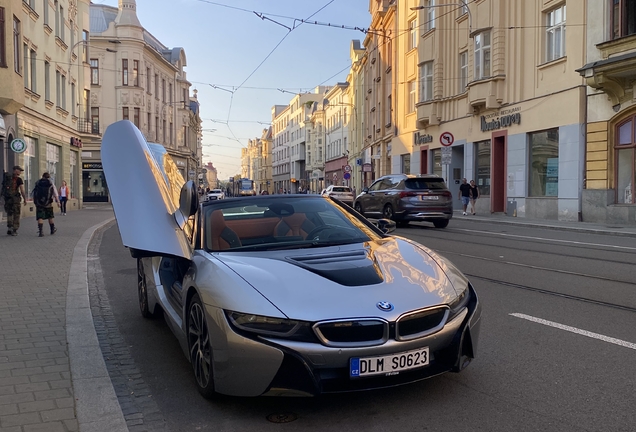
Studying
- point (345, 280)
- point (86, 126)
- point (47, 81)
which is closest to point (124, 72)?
point (86, 126)

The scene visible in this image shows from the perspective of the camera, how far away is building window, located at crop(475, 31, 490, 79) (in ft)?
87.4

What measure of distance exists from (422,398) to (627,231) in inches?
575

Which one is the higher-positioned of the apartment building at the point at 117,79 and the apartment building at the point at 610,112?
the apartment building at the point at 117,79

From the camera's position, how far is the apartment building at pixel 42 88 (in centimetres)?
2055

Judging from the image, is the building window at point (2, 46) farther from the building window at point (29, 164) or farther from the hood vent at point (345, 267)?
the hood vent at point (345, 267)

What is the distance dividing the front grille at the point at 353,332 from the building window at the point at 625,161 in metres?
18.4

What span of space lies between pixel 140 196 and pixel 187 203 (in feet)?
1.63

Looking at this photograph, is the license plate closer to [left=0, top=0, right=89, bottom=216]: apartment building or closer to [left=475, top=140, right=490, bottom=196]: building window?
[left=0, top=0, right=89, bottom=216]: apartment building

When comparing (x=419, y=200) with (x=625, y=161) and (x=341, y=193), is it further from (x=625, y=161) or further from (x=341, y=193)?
(x=341, y=193)

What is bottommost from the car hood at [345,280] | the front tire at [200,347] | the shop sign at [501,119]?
the front tire at [200,347]

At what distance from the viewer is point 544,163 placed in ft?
76.0

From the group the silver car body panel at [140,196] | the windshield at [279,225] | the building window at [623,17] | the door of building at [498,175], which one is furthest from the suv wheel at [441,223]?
the silver car body panel at [140,196]

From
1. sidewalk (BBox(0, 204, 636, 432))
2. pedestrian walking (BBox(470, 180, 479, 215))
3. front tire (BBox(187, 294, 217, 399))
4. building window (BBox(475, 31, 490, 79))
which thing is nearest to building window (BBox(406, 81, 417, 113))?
building window (BBox(475, 31, 490, 79))

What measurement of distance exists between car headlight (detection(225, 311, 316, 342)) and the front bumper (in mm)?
37
